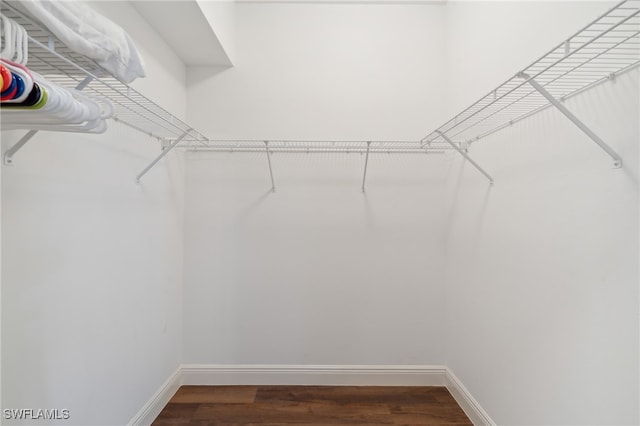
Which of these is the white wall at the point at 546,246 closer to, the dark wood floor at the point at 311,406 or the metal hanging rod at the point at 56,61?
the dark wood floor at the point at 311,406

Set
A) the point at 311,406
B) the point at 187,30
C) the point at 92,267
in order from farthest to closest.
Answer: the point at 311,406, the point at 187,30, the point at 92,267

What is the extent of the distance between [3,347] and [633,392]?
1842 mm

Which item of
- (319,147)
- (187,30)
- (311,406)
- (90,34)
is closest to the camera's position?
(90,34)

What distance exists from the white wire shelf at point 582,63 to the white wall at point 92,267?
5.12ft

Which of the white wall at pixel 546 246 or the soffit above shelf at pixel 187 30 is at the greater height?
the soffit above shelf at pixel 187 30

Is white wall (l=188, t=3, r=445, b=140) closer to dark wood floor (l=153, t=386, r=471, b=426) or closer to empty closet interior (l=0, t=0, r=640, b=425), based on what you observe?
empty closet interior (l=0, t=0, r=640, b=425)

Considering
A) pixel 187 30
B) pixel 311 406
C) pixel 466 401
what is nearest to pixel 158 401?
pixel 311 406

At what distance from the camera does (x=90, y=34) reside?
35.1 inches

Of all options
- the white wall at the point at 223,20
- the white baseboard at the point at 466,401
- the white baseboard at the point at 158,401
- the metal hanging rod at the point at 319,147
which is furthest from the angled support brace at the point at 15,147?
the white baseboard at the point at 466,401

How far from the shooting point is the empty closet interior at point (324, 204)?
1001mm

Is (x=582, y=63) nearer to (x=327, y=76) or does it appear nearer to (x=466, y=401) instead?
(x=327, y=76)

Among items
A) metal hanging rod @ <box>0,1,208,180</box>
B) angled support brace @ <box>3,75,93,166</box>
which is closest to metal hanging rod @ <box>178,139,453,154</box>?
metal hanging rod @ <box>0,1,208,180</box>

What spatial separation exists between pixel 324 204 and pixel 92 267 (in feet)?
4.46

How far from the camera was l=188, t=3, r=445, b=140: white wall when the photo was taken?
2250mm
